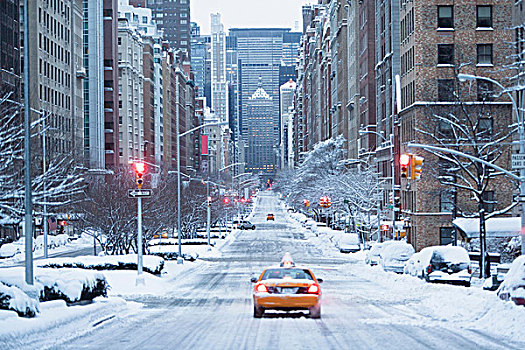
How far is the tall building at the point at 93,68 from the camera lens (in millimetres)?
112312

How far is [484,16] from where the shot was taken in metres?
60.0

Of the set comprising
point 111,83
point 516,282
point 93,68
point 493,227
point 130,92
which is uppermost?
point 93,68

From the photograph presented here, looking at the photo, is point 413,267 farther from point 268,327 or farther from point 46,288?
point 46,288

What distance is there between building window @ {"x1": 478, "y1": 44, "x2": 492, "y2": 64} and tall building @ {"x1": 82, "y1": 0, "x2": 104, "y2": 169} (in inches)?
2532

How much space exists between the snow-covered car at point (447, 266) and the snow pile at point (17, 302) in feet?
60.5

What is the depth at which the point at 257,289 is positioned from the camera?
20750 mm

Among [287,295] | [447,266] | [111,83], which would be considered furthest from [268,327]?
[111,83]

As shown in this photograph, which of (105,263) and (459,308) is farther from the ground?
(459,308)

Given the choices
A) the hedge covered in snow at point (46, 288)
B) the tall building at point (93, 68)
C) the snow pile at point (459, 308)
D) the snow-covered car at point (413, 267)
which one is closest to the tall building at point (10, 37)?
the tall building at point (93, 68)

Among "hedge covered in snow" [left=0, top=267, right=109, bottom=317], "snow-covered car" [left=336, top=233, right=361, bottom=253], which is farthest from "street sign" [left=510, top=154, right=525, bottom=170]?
"snow-covered car" [left=336, top=233, right=361, bottom=253]

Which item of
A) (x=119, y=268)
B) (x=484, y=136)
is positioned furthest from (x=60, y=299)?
(x=484, y=136)

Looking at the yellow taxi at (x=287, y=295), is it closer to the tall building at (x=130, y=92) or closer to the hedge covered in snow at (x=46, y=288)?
the hedge covered in snow at (x=46, y=288)

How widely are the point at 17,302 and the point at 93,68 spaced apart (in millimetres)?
97862

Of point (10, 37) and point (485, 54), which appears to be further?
point (10, 37)
